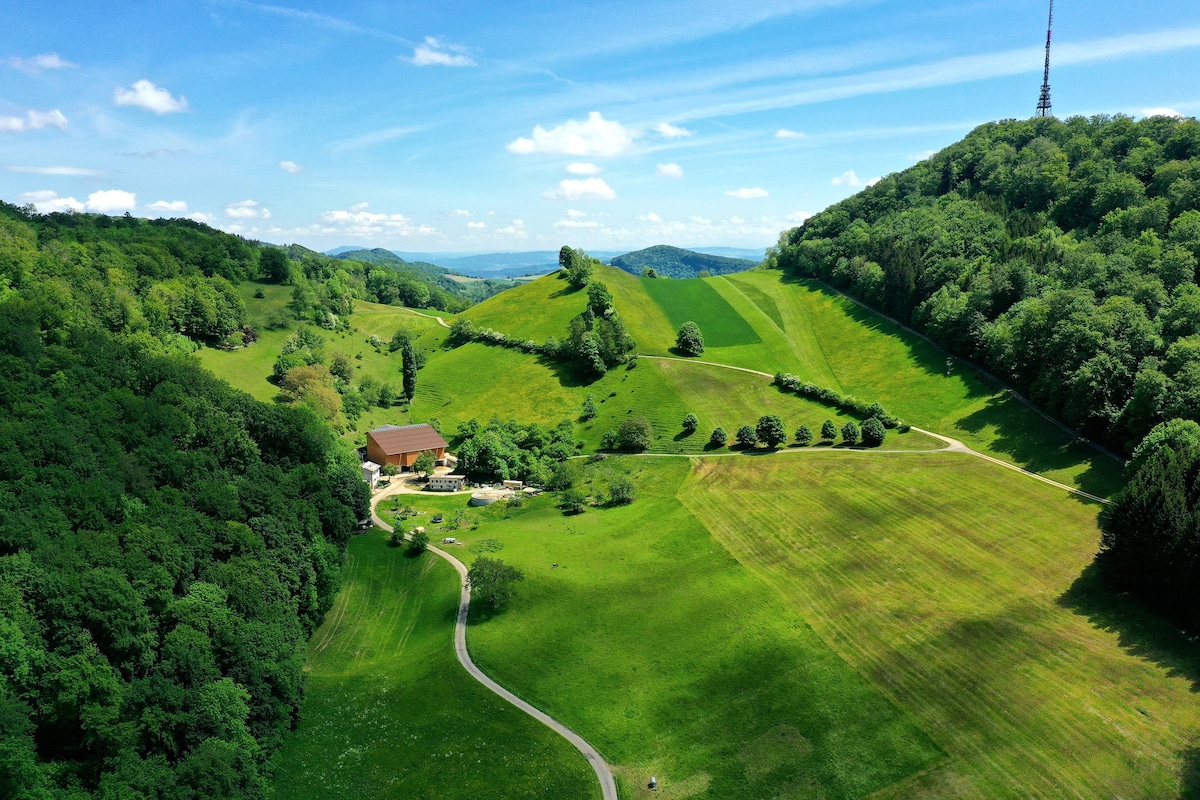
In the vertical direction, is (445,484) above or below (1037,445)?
below

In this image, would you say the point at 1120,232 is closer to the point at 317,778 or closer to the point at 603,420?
the point at 603,420

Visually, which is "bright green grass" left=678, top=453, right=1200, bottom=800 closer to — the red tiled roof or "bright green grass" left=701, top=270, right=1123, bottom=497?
"bright green grass" left=701, top=270, right=1123, bottom=497

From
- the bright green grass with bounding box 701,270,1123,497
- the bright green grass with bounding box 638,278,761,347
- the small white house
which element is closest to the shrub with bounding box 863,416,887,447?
the bright green grass with bounding box 701,270,1123,497

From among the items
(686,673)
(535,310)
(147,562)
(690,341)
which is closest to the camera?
(147,562)

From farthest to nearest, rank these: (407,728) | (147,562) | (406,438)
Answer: (406,438)
(147,562)
(407,728)

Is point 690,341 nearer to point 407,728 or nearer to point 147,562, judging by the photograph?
point 407,728

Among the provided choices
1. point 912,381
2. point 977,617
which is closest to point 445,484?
point 977,617
